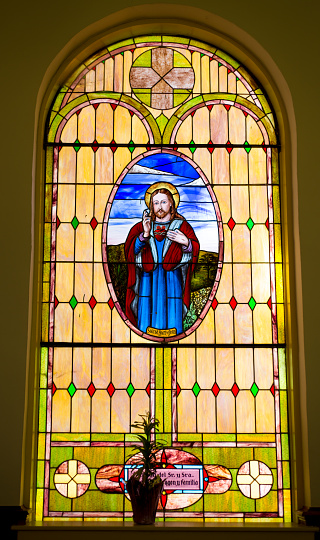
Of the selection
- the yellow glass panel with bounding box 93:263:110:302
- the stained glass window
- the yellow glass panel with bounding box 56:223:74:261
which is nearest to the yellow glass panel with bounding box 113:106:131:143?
the stained glass window

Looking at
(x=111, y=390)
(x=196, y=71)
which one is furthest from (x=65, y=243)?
(x=196, y=71)

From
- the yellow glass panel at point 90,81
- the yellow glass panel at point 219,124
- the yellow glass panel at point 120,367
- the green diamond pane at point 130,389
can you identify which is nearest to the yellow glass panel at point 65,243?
the yellow glass panel at point 120,367

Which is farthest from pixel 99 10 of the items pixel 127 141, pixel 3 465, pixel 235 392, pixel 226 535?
pixel 226 535

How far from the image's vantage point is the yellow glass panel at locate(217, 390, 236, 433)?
215 inches

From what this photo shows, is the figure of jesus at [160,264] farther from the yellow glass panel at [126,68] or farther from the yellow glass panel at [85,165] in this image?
the yellow glass panel at [126,68]

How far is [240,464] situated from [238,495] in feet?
0.70

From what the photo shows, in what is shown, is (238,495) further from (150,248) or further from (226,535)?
(150,248)

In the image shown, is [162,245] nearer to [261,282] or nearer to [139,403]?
[261,282]

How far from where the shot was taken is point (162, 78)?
6.15 m

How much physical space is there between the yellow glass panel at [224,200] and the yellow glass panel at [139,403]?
1472 mm

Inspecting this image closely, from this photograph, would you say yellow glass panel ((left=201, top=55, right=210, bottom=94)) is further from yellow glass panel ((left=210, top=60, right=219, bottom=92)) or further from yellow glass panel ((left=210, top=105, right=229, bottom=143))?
yellow glass panel ((left=210, top=105, right=229, bottom=143))

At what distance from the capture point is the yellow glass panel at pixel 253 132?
603cm

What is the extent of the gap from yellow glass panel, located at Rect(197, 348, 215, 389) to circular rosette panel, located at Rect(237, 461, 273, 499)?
0.63 meters

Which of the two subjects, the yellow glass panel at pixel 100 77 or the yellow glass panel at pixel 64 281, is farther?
the yellow glass panel at pixel 100 77
